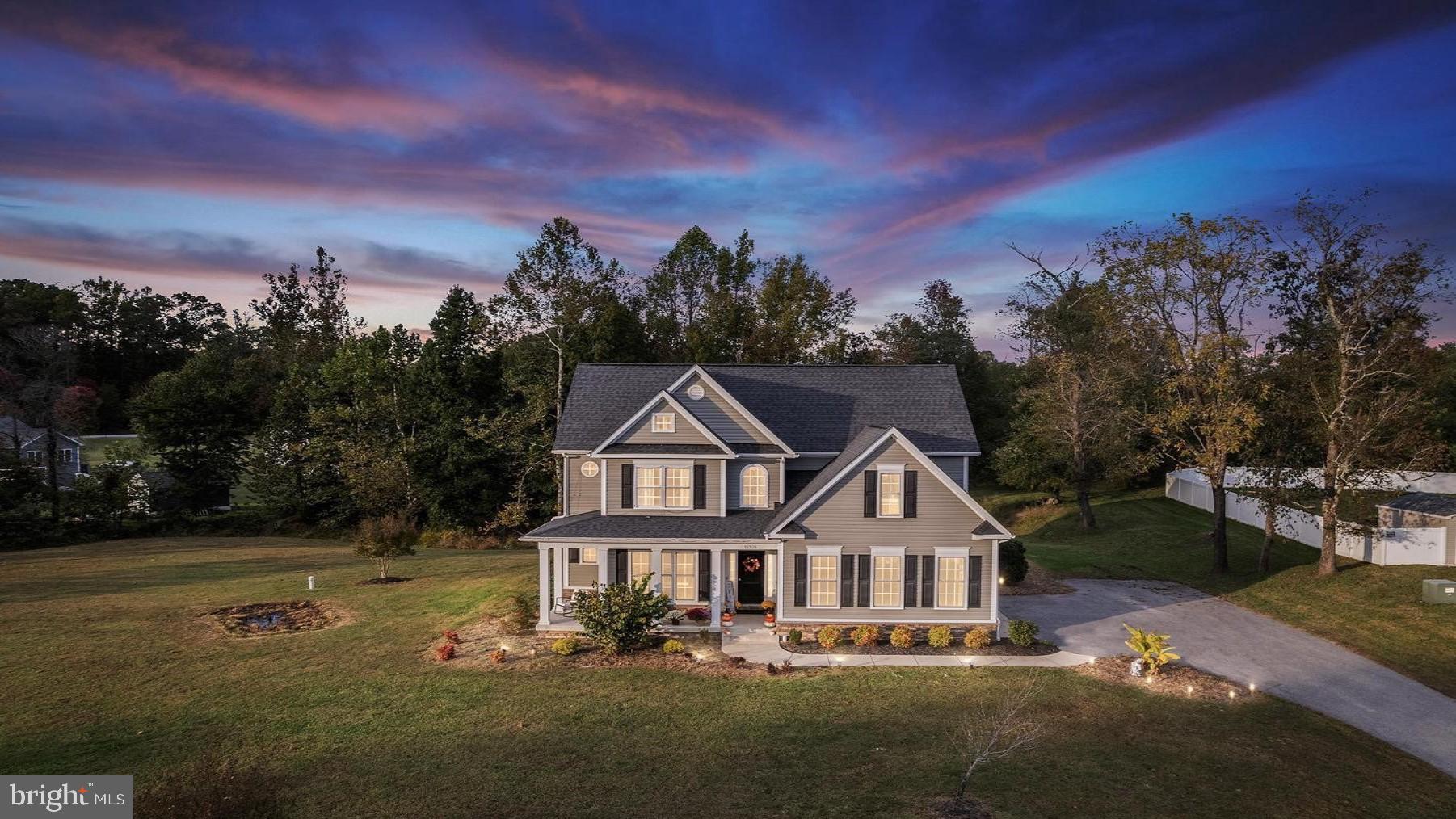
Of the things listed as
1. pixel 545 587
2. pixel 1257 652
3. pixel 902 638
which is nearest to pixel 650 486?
pixel 545 587

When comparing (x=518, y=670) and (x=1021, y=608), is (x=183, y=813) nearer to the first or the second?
(x=518, y=670)

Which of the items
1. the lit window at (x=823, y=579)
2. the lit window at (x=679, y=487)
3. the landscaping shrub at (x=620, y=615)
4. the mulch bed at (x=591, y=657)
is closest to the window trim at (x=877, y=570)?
the lit window at (x=823, y=579)

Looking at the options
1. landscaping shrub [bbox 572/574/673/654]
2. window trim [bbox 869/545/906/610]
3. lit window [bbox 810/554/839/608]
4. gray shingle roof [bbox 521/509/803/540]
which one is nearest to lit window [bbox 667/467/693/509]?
gray shingle roof [bbox 521/509/803/540]

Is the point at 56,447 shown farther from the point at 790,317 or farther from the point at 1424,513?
the point at 1424,513

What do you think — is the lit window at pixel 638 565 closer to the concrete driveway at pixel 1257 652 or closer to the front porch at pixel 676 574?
the front porch at pixel 676 574

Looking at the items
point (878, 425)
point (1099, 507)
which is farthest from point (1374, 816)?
point (1099, 507)

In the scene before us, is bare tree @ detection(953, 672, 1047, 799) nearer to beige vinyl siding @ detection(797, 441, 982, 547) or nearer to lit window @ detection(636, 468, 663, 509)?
beige vinyl siding @ detection(797, 441, 982, 547)
